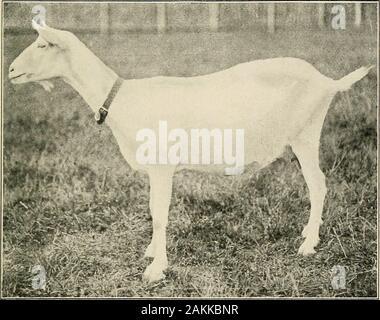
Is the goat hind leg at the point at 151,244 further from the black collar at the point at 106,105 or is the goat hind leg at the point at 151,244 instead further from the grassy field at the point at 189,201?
the black collar at the point at 106,105

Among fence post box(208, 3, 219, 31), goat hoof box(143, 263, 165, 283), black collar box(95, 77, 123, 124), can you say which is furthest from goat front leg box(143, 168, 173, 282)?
fence post box(208, 3, 219, 31)

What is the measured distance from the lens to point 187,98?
396 centimetres

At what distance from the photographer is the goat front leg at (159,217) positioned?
3.97m

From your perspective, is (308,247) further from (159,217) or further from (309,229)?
(159,217)

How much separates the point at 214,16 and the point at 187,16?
0.54ft

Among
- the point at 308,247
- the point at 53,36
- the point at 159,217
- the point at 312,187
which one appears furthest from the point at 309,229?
the point at 53,36

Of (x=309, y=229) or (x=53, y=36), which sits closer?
(x=53, y=36)

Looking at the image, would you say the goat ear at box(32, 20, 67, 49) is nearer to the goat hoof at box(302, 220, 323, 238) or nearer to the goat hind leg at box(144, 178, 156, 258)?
the goat hind leg at box(144, 178, 156, 258)

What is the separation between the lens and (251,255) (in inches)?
159

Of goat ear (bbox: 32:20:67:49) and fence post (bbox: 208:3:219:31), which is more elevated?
fence post (bbox: 208:3:219:31)

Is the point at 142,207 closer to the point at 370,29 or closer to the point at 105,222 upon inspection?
the point at 105,222

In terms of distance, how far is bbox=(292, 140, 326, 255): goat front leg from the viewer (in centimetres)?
402

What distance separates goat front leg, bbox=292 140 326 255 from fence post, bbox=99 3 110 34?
135 cm
